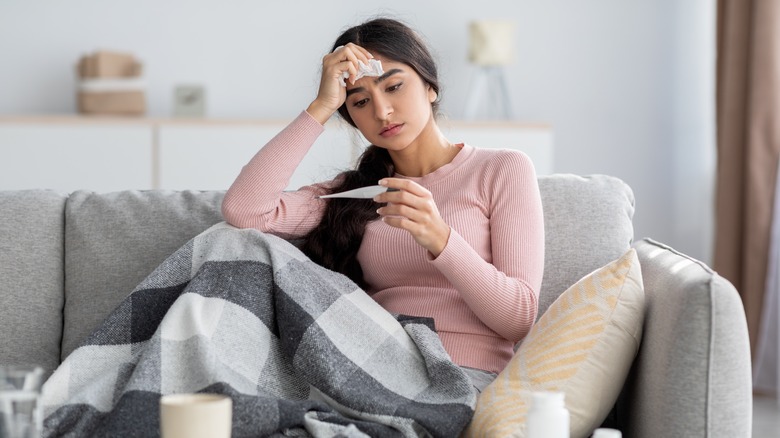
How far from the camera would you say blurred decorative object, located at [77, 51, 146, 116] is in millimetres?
4906

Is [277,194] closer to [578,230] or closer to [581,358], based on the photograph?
[578,230]

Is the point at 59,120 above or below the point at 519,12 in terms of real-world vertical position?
below

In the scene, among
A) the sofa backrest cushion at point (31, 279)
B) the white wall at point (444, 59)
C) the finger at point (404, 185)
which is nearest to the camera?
the finger at point (404, 185)

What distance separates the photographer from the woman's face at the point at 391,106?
7.38 feet

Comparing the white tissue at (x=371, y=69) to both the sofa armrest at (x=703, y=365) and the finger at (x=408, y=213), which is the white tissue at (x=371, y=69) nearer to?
the finger at (x=408, y=213)

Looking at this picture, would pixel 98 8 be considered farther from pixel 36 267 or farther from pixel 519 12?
pixel 36 267

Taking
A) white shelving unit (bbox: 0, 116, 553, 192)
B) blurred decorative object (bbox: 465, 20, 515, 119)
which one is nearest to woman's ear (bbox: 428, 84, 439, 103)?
white shelving unit (bbox: 0, 116, 553, 192)

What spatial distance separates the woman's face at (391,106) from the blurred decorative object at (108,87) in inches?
114

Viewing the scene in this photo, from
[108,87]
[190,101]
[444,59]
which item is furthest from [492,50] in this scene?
[108,87]

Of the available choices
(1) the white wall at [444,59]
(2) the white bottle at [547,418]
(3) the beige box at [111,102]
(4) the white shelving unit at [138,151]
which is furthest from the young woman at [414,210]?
(1) the white wall at [444,59]

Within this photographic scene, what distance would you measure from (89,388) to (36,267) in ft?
1.89

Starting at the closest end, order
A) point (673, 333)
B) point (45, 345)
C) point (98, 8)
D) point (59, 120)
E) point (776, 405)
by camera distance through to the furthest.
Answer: point (673, 333), point (45, 345), point (776, 405), point (59, 120), point (98, 8)

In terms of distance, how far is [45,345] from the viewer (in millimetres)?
2176

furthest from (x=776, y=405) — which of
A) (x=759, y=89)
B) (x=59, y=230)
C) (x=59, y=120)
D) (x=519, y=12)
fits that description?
(x=59, y=120)
